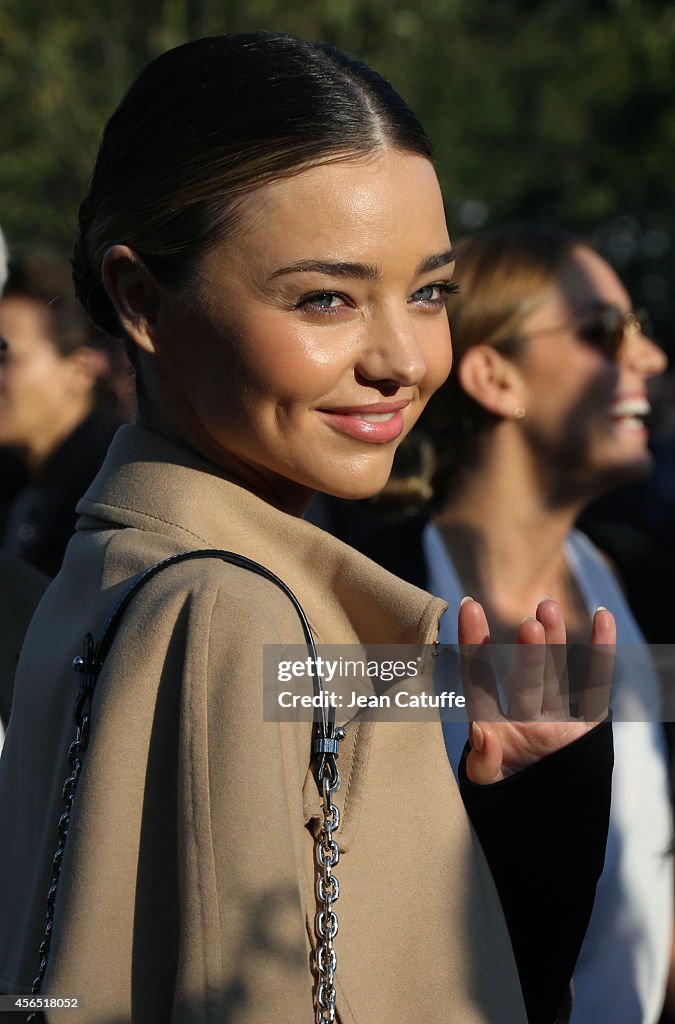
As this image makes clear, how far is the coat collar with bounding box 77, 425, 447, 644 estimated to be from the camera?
66.2 inches

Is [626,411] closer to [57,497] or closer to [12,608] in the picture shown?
[12,608]

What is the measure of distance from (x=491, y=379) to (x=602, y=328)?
357 millimetres

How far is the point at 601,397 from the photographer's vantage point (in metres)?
3.67

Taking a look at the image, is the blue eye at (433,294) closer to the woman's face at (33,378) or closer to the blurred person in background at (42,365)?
the blurred person in background at (42,365)

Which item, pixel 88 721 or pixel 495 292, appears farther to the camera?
pixel 495 292

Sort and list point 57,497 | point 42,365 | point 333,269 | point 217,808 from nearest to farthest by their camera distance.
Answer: point 217,808, point 333,269, point 57,497, point 42,365

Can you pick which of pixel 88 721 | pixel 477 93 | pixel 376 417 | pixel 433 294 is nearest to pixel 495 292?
pixel 433 294

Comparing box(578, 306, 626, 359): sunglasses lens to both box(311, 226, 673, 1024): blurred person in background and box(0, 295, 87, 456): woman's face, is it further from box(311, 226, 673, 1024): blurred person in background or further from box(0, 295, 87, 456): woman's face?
box(0, 295, 87, 456): woman's face

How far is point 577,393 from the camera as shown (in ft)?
12.1

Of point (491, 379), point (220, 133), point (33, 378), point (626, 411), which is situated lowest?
point (220, 133)

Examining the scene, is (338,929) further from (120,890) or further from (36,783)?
(36,783)

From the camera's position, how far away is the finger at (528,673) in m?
1.75

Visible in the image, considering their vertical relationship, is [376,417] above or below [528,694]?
above

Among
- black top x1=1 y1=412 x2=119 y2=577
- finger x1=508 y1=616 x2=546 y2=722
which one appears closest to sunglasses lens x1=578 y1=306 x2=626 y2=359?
black top x1=1 y1=412 x2=119 y2=577
